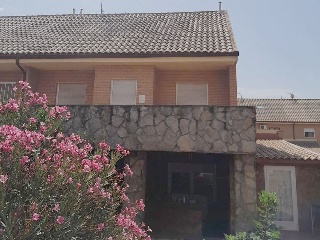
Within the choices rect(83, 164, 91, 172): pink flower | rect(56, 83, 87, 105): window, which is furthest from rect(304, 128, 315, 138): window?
rect(83, 164, 91, 172): pink flower

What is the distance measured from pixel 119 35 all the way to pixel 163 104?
463cm

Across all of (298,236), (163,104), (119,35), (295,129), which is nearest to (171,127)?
(163,104)

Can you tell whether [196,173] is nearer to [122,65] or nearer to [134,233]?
[122,65]

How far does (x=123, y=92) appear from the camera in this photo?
12.9m

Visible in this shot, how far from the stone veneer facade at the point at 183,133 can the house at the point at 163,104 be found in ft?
0.10

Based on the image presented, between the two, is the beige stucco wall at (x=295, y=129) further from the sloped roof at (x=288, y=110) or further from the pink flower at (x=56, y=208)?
the pink flower at (x=56, y=208)

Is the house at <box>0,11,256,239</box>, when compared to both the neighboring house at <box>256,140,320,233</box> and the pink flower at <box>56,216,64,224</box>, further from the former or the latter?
the pink flower at <box>56,216,64,224</box>

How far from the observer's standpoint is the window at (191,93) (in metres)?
13.0

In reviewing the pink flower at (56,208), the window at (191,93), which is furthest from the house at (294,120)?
the pink flower at (56,208)

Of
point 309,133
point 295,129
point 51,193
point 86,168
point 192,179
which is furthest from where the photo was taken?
point 295,129

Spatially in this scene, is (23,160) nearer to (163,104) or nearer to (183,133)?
(183,133)

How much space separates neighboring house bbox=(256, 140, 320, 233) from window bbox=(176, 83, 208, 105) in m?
3.42

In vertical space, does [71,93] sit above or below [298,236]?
above

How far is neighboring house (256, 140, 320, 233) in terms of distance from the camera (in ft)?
39.1
